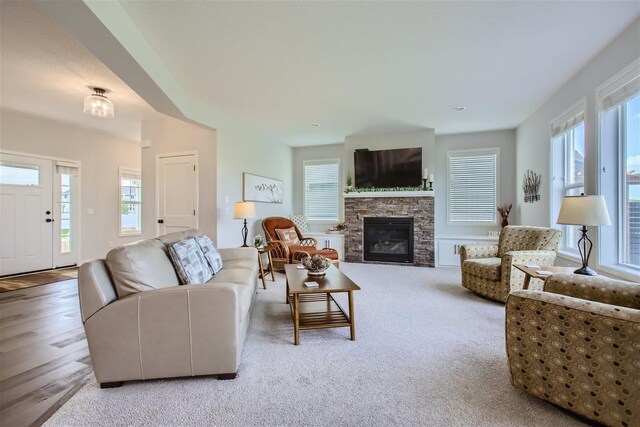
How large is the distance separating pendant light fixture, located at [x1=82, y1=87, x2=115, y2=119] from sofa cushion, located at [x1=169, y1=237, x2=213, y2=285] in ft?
7.75

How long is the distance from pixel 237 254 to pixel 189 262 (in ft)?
3.62

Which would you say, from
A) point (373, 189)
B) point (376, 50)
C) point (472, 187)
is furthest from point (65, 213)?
point (472, 187)

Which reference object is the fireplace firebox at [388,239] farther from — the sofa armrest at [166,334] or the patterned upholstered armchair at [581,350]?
the sofa armrest at [166,334]

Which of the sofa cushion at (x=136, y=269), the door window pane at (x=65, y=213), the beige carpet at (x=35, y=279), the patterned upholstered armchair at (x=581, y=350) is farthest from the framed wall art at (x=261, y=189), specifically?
the patterned upholstered armchair at (x=581, y=350)

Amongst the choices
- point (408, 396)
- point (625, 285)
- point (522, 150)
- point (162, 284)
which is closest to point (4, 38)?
point (162, 284)

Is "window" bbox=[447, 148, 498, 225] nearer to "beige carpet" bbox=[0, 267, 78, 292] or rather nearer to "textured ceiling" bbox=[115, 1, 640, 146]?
"textured ceiling" bbox=[115, 1, 640, 146]

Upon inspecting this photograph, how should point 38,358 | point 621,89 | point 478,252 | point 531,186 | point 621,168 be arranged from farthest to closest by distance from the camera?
point 531,186
point 478,252
point 621,168
point 621,89
point 38,358

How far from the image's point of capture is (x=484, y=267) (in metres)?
3.42

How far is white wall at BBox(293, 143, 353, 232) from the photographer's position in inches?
256

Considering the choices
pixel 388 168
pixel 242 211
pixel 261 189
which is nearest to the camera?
pixel 242 211

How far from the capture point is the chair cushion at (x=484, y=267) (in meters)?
3.31

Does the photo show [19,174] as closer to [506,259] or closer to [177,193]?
[177,193]

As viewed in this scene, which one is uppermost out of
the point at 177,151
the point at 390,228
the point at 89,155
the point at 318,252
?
the point at 89,155

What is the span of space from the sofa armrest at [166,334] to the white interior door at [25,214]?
4.61m
